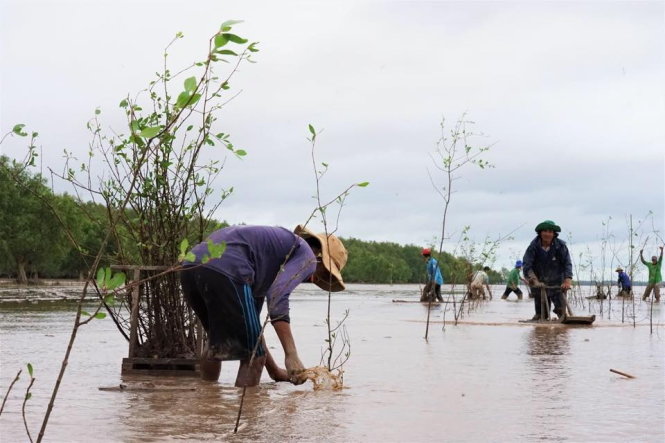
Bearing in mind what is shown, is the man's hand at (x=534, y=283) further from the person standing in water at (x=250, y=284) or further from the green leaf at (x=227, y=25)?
the green leaf at (x=227, y=25)

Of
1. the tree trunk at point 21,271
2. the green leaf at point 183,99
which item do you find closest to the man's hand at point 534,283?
the green leaf at point 183,99

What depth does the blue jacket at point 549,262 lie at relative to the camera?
14664 mm

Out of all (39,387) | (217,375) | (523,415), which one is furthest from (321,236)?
(39,387)

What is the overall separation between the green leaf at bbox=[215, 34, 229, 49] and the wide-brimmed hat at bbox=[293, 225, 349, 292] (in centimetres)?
371

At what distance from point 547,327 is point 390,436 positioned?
32.1 feet

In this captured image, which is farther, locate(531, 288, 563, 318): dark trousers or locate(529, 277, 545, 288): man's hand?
locate(531, 288, 563, 318): dark trousers

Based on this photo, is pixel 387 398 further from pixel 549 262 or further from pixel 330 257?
pixel 549 262

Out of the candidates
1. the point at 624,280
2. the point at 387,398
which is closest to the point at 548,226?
the point at 387,398

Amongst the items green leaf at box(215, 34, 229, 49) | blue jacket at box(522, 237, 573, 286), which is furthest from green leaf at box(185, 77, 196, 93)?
blue jacket at box(522, 237, 573, 286)

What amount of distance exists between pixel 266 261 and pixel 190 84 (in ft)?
11.3

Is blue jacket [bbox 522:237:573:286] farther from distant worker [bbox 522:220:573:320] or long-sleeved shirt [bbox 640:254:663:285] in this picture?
long-sleeved shirt [bbox 640:254:663:285]

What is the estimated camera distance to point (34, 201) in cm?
5019

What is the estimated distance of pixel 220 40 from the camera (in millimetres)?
2707

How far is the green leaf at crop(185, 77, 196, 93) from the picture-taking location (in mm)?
2814
